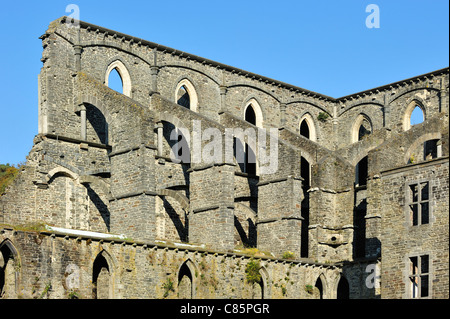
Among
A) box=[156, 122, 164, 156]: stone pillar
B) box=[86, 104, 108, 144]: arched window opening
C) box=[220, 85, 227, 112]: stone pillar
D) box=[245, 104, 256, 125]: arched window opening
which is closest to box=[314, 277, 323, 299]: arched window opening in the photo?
box=[156, 122, 164, 156]: stone pillar

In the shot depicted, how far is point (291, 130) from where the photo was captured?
51594 mm

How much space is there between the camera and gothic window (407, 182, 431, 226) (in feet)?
109

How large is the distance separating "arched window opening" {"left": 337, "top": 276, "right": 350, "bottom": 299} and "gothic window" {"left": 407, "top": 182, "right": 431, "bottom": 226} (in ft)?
36.3

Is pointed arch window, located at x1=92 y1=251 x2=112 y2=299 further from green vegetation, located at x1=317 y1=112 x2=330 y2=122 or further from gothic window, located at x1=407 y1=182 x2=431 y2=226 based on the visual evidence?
green vegetation, located at x1=317 y1=112 x2=330 y2=122

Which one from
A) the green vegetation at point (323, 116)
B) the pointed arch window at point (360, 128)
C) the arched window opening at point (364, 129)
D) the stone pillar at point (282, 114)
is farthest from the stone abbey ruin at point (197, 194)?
the green vegetation at point (323, 116)

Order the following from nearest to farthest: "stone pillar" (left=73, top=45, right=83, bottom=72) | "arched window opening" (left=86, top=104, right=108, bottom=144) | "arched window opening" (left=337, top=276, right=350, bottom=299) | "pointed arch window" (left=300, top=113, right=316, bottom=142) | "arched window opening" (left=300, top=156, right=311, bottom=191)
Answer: "stone pillar" (left=73, top=45, right=83, bottom=72) → "arched window opening" (left=86, top=104, right=108, bottom=144) → "arched window opening" (left=337, top=276, right=350, bottom=299) → "arched window opening" (left=300, top=156, right=311, bottom=191) → "pointed arch window" (left=300, top=113, right=316, bottom=142)

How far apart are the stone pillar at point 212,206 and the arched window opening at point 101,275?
5.23 metres

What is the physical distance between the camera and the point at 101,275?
36.9 meters

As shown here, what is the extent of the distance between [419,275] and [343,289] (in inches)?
483

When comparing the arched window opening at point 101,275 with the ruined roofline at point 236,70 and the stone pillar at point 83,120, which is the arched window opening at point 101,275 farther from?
the ruined roofline at point 236,70

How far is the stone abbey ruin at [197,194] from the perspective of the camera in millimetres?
34281
